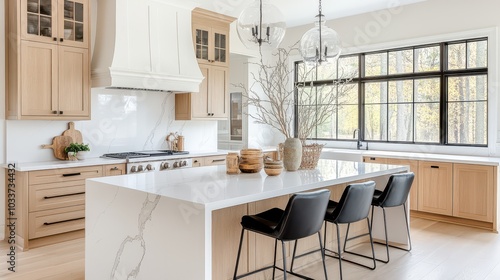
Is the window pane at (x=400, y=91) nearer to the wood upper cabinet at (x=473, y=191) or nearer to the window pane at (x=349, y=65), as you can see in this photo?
the window pane at (x=349, y=65)

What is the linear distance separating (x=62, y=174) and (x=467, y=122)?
5267mm

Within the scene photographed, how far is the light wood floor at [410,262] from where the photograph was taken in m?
3.42

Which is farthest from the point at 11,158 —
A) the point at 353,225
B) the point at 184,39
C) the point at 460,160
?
the point at 460,160

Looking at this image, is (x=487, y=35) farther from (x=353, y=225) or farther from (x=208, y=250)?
(x=208, y=250)

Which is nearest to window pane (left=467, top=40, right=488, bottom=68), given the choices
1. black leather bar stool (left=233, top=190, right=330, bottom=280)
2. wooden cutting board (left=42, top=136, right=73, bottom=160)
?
black leather bar stool (left=233, top=190, right=330, bottom=280)

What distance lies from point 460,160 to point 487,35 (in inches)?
68.9

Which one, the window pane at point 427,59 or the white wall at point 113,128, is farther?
the window pane at point 427,59

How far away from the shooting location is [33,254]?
3.96 m

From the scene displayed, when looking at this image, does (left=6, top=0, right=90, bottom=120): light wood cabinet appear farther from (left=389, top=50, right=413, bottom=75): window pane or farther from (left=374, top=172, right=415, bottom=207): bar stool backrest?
(left=389, top=50, right=413, bottom=75): window pane

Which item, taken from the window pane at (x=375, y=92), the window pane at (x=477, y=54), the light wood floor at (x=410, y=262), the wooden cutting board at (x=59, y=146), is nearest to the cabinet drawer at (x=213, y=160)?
the wooden cutting board at (x=59, y=146)

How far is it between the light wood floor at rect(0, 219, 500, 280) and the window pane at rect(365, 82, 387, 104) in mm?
2665

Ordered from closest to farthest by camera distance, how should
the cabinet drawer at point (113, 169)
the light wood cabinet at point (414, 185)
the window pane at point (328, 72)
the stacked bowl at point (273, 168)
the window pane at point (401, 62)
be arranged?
1. the stacked bowl at point (273, 168)
2. the cabinet drawer at point (113, 169)
3. the light wood cabinet at point (414, 185)
4. the window pane at point (401, 62)
5. the window pane at point (328, 72)

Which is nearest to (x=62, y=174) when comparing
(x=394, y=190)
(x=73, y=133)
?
(x=73, y=133)

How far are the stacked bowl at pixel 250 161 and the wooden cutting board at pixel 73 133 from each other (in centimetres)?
251
